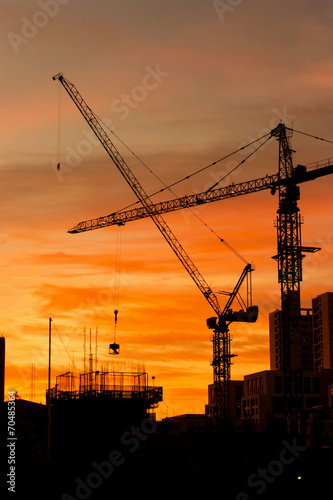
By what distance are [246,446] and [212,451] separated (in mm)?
11353

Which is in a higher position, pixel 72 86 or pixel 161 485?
pixel 72 86

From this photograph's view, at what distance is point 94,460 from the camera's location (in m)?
83.0

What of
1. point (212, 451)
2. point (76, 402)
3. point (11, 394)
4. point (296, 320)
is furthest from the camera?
point (296, 320)

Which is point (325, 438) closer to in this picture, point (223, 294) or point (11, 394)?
point (223, 294)

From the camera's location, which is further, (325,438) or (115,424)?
(325,438)

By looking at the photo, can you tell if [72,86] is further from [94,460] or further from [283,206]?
[94,460]

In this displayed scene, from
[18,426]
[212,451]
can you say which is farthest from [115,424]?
[18,426]

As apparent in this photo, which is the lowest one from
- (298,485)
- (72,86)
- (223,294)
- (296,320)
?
(298,485)

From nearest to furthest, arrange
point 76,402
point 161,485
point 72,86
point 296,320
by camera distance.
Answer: point 161,485, point 76,402, point 296,320, point 72,86

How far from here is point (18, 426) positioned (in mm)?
73562

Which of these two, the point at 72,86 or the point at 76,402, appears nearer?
the point at 76,402

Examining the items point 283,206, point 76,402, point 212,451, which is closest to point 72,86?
point 283,206

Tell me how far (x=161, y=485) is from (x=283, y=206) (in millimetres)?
61892

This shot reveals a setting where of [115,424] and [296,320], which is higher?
[296,320]
